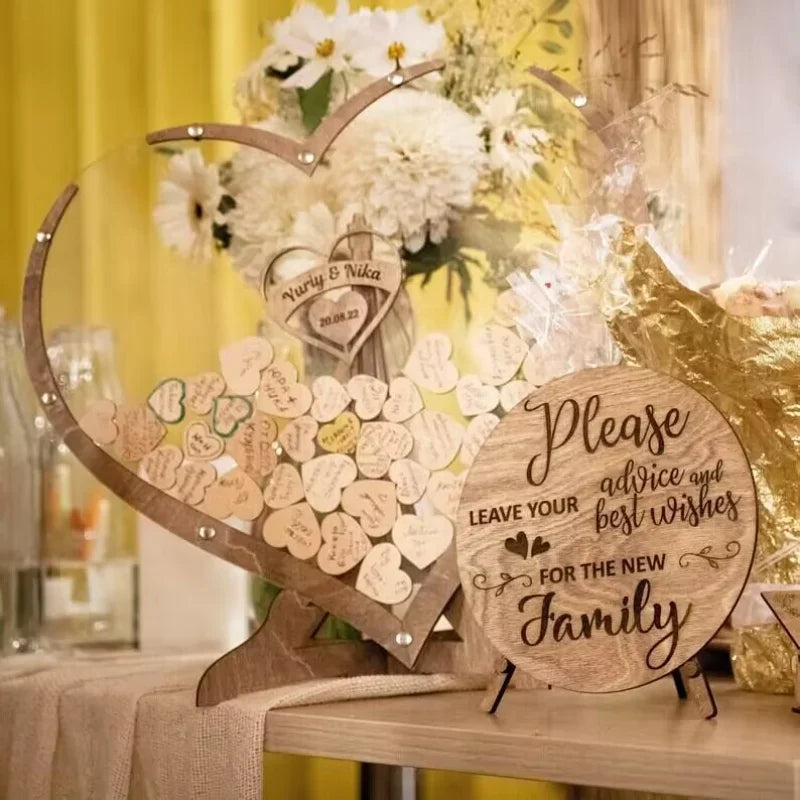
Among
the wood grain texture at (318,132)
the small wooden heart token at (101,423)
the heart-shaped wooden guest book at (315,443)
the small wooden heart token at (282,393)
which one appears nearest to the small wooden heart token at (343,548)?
the heart-shaped wooden guest book at (315,443)

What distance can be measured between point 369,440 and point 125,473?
0.73 ft

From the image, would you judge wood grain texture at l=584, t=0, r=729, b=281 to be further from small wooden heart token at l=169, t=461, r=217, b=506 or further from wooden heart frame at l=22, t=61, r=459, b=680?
small wooden heart token at l=169, t=461, r=217, b=506

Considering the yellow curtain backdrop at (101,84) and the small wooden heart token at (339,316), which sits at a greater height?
the yellow curtain backdrop at (101,84)

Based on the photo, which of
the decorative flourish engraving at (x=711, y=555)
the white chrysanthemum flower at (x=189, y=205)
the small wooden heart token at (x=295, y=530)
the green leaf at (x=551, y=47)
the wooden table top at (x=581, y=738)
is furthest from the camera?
the green leaf at (x=551, y=47)

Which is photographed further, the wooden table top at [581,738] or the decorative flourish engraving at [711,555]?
the decorative flourish engraving at [711,555]

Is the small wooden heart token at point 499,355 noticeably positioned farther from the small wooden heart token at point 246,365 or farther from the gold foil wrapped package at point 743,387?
the small wooden heart token at point 246,365

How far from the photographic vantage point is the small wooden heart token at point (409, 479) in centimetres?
109

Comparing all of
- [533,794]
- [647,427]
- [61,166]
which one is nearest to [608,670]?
[647,427]

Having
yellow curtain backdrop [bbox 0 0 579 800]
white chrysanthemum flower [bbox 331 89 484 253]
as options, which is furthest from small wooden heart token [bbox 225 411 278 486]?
yellow curtain backdrop [bbox 0 0 579 800]

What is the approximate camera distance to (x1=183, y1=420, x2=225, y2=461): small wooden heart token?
1.12 meters

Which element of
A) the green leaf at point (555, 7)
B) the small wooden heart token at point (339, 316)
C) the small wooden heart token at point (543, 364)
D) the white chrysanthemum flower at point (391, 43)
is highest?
the green leaf at point (555, 7)

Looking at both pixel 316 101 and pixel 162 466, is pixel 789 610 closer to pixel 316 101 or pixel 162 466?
pixel 162 466

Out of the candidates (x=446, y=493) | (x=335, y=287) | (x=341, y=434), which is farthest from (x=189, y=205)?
(x=446, y=493)

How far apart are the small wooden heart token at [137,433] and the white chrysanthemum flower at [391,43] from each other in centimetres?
41
